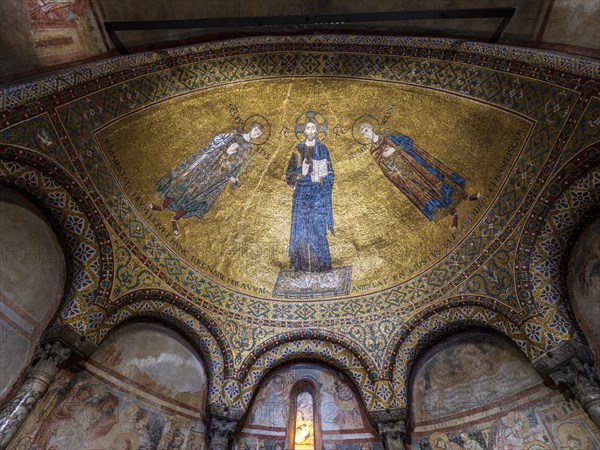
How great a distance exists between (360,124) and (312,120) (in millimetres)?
1043

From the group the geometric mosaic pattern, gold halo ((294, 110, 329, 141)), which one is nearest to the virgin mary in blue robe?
gold halo ((294, 110, 329, 141))

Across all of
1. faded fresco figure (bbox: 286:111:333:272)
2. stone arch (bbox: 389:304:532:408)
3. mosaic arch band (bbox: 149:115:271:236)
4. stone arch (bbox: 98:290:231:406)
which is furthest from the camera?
faded fresco figure (bbox: 286:111:333:272)

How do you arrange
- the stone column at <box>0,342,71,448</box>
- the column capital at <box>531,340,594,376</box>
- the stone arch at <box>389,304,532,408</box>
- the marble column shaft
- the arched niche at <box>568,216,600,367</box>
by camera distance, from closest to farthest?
the stone column at <box>0,342,71,448</box>, the marble column shaft, the column capital at <box>531,340,594,376</box>, the arched niche at <box>568,216,600,367</box>, the stone arch at <box>389,304,532,408</box>

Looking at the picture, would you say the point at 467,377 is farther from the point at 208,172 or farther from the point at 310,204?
the point at 208,172

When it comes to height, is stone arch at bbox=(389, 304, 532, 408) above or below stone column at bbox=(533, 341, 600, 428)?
above

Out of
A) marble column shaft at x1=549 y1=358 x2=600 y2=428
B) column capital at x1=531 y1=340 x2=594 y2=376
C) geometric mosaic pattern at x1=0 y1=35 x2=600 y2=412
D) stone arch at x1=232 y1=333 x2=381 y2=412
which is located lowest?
marble column shaft at x1=549 y1=358 x2=600 y2=428

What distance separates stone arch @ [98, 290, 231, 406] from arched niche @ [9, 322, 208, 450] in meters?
0.25

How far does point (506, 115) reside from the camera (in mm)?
8859

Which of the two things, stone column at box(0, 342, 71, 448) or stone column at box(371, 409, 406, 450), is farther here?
stone column at box(371, 409, 406, 450)

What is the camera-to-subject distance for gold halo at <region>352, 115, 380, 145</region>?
10.0m

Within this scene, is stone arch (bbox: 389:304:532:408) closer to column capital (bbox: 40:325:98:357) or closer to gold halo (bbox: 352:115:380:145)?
gold halo (bbox: 352:115:380:145)

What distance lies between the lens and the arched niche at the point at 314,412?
9133 mm

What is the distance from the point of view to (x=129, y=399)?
8.78m

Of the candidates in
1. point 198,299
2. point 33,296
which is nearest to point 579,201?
point 198,299
